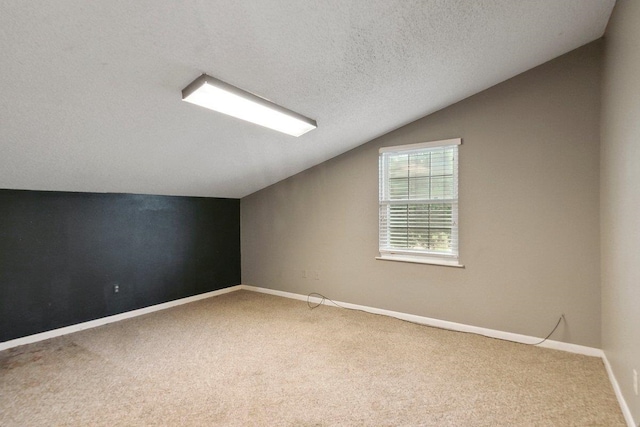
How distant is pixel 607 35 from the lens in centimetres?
246

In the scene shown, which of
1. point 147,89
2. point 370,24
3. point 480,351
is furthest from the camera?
point 480,351

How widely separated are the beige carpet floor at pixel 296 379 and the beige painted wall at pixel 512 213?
0.37 m

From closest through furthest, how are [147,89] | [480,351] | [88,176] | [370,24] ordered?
[370,24], [147,89], [480,351], [88,176]

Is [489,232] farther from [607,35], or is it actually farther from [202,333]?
[202,333]

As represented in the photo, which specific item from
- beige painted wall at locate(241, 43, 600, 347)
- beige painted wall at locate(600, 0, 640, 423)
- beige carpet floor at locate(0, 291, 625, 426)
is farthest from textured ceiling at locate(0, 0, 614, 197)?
beige carpet floor at locate(0, 291, 625, 426)

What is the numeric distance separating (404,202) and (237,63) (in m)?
2.43

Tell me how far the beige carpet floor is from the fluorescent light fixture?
2.05m

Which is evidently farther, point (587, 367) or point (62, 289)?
point (62, 289)

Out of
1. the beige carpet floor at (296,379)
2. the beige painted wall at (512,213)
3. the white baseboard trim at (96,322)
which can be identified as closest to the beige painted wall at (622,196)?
the beige painted wall at (512,213)

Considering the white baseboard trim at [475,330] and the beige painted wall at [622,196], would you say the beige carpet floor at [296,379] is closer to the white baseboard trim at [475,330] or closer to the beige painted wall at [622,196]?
the white baseboard trim at [475,330]

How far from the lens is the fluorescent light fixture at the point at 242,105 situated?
6.49ft

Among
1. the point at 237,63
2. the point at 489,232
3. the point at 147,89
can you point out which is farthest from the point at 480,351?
the point at 147,89

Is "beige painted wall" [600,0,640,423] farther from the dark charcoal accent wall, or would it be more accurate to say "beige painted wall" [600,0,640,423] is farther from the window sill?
the dark charcoal accent wall

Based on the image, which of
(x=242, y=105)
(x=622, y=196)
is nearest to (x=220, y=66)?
(x=242, y=105)
